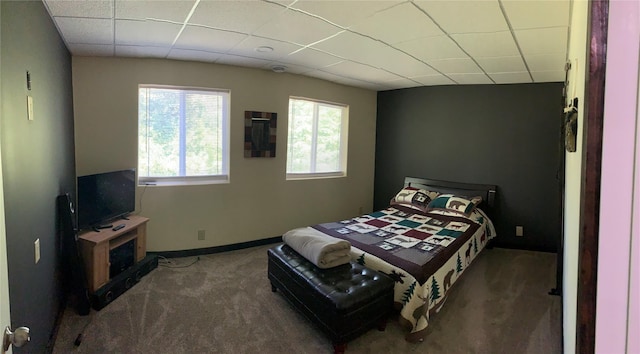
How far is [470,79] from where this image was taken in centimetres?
429

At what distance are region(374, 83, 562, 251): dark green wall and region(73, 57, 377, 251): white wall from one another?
2.96 feet

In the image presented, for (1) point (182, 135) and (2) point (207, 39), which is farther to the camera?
(1) point (182, 135)

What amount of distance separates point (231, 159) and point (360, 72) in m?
1.98

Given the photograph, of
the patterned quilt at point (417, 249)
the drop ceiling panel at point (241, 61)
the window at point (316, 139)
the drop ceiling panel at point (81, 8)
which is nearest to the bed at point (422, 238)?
the patterned quilt at point (417, 249)

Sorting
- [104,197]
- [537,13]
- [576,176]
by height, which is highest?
[537,13]

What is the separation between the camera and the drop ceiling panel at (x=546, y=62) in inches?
122

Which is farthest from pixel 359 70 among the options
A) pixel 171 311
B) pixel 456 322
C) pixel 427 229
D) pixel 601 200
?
pixel 601 200

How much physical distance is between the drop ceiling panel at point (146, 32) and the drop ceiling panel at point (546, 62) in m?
3.28

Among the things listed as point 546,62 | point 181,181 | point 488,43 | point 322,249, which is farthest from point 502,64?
point 181,181

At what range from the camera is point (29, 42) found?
1834 mm

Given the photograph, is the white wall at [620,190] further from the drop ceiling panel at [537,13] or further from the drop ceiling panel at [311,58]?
the drop ceiling panel at [311,58]

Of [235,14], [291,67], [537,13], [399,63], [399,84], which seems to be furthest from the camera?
[399,84]

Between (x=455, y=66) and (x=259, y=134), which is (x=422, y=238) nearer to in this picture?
(x=455, y=66)

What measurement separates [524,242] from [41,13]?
5.46 metres
